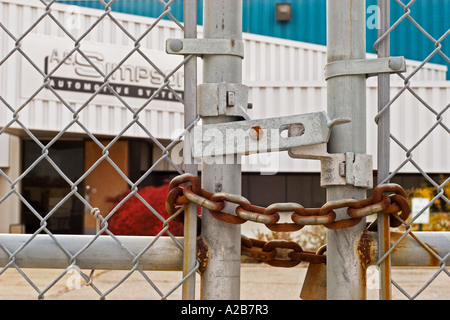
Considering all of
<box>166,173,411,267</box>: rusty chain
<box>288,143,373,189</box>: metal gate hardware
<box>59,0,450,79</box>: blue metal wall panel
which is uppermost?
<box>59,0,450,79</box>: blue metal wall panel

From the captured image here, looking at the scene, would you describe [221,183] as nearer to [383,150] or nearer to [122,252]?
[122,252]

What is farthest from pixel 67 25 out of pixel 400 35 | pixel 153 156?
pixel 400 35

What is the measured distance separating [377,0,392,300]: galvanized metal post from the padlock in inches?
6.1

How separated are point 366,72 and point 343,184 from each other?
257 millimetres

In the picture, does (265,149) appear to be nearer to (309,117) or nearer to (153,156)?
(309,117)

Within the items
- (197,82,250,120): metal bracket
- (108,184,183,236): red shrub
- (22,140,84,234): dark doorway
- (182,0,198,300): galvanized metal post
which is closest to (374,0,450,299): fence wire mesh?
(197,82,250,120): metal bracket

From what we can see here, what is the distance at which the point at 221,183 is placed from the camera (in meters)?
1.21

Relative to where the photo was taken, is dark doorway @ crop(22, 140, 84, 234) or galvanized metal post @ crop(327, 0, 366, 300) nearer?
galvanized metal post @ crop(327, 0, 366, 300)

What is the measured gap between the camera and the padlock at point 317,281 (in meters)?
1.32

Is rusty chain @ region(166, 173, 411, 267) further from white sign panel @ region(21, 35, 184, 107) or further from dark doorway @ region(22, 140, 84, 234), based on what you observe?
dark doorway @ region(22, 140, 84, 234)

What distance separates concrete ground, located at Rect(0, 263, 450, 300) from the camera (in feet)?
19.8

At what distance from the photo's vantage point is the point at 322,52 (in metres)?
14.7

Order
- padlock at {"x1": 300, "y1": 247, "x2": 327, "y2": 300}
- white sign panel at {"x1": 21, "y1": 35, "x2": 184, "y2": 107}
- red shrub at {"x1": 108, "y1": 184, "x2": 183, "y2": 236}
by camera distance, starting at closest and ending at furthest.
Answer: padlock at {"x1": 300, "y1": 247, "x2": 327, "y2": 300} < red shrub at {"x1": 108, "y1": 184, "x2": 183, "y2": 236} < white sign panel at {"x1": 21, "y1": 35, "x2": 184, "y2": 107}

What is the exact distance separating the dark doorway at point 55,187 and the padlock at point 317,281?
40.4 ft
